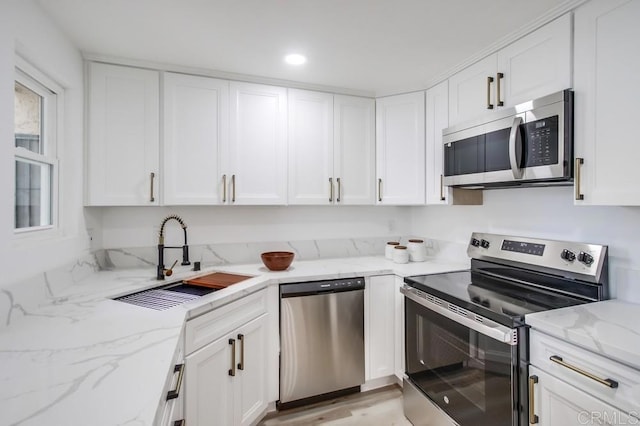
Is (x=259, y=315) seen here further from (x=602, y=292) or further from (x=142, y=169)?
(x=602, y=292)

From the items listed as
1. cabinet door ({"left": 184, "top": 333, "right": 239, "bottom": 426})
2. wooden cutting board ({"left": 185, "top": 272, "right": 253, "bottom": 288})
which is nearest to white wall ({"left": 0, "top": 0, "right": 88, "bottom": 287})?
wooden cutting board ({"left": 185, "top": 272, "right": 253, "bottom": 288})

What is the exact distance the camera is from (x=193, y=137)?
2.18 metres

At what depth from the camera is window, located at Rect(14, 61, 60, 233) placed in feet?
4.96

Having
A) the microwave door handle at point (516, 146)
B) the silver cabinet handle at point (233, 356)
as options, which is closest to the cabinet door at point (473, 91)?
the microwave door handle at point (516, 146)

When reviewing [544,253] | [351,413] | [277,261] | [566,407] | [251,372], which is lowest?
[351,413]

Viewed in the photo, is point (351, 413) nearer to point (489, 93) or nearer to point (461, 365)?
point (461, 365)

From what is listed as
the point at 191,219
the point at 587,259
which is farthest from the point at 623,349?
the point at 191,219

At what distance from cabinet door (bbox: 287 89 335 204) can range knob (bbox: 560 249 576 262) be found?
5.00ft

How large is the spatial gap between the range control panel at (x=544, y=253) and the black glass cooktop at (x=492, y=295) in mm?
141

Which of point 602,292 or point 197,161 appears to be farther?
point 197,161

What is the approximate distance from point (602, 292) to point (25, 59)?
294cm

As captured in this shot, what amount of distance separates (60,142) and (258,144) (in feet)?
3.85

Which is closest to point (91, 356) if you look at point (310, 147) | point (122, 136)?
point (122, 136)

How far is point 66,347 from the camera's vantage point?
1.03m
